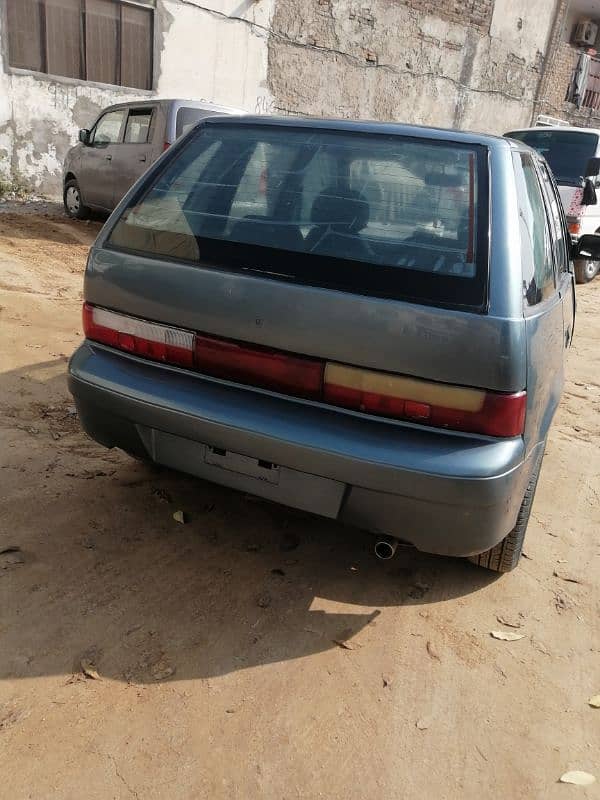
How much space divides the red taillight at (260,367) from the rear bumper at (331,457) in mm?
44

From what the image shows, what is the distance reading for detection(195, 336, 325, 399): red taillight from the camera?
7.18ft

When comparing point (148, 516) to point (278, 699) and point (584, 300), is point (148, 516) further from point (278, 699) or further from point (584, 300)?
point (584, 300)

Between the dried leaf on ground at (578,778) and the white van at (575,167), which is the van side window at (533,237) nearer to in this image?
the dried leaf on ground at (578,778)

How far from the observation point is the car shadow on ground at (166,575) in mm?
2242

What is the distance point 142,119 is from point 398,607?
7.96m

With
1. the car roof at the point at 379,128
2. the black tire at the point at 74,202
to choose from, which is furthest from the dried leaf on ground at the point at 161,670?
the black tire at the point at 74,202

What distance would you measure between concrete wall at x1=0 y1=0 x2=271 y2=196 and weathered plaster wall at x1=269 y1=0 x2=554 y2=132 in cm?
70

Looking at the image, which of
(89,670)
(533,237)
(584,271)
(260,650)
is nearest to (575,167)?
(584,271)

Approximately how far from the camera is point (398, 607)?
8.56ft

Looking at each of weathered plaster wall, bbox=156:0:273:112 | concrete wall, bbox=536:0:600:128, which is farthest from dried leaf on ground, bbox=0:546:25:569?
concrete wall, bbox=536:0:600:128

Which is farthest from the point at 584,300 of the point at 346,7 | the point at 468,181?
the point at 346,7

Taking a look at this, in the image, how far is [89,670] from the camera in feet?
6.98

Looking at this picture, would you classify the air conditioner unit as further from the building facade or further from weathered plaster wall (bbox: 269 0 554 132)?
weathered plaster wall (bbox: 269 0 554 132)

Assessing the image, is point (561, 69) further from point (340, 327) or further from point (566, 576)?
point (340, 327)
